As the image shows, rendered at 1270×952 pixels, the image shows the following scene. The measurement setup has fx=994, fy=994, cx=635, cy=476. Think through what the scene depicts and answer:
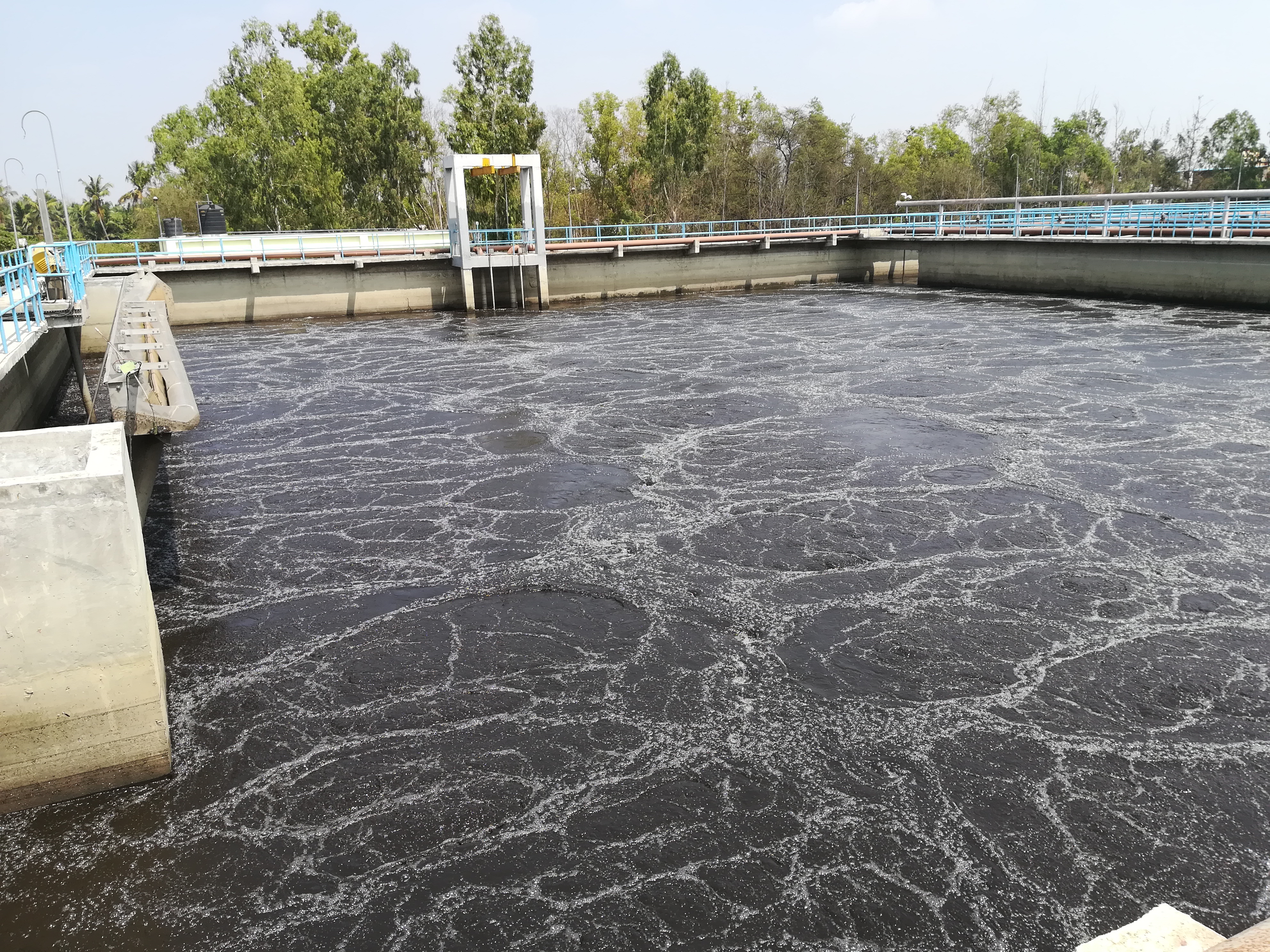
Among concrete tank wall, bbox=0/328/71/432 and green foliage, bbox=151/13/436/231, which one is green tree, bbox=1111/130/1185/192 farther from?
concrete tank wall, bbox=0/328/71/432

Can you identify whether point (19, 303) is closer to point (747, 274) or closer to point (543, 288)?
point (543, 288)

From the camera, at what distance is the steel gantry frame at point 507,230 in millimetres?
33812

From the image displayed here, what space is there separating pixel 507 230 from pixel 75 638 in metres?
29.2

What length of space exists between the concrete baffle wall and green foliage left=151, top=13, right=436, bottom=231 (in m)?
48.1

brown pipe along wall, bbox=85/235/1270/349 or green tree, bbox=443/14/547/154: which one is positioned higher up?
green tree, bbox=443/14/547/154

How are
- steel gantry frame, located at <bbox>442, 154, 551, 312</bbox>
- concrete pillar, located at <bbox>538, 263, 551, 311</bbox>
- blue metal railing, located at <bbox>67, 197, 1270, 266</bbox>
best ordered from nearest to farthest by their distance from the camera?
blue metal railing, located at <bbox>67, 197, 1270, 266</bbox>
steel gantry frame, located at <bbox>442, 154, 551, 312</bbox>
concrete pillar, located at <bbox>538, 263, 551, 311</bbox>

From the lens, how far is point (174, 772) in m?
6.53

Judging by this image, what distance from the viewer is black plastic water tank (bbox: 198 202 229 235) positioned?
39.0 meters

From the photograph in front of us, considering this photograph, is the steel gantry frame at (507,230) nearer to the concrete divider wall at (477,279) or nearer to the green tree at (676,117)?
the concrete divider wall at (477,279)

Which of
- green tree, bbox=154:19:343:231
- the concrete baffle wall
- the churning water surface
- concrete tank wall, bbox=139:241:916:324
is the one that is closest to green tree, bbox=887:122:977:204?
concrete tank wall, bbox=139:241:916:324

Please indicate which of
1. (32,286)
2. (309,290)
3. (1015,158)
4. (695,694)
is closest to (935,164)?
(1015,158)

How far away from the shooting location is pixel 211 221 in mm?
39125

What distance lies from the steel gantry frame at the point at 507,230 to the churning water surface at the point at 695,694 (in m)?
19.2

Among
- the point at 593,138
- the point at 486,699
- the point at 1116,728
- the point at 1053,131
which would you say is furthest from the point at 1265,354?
the point at 1053,131
